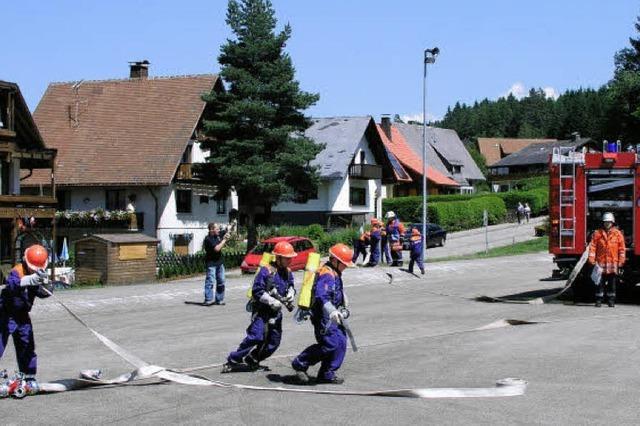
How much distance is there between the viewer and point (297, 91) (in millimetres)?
38844

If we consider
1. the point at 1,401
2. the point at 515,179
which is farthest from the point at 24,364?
the point at 515,179

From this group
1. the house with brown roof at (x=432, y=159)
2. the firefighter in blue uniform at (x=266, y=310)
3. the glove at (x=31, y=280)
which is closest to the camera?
the glove at (x=31, y=280)

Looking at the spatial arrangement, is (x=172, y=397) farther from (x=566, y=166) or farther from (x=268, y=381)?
(x=566, y=166)

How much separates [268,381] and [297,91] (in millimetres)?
29766

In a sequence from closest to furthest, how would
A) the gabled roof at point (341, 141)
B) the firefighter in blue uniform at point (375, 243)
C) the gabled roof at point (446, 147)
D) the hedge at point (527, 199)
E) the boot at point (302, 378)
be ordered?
the boot at point (302, 378) → the firefighter in blue uniform at point (375, 243) → the gabled roof at point (341, 141) → the hedge at point (527, 199) → the gabled roof at point (446, 147)

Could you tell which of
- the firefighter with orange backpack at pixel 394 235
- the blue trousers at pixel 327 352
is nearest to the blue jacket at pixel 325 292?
the blue trousers at pixel 327 352

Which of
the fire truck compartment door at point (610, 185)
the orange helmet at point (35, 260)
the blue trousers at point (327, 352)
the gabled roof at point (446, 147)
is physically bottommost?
the blue trousers at point (327, 352)

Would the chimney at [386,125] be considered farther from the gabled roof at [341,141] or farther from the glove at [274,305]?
the glove at [274,305]

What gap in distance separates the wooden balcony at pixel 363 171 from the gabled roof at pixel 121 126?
15868 millimetres

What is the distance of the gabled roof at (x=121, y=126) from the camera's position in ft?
143

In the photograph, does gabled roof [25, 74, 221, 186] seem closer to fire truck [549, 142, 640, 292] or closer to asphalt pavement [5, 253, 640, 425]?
asphalt pavement [5, 253, 640, 425]

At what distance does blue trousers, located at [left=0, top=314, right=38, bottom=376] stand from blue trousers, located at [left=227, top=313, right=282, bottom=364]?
2.40m

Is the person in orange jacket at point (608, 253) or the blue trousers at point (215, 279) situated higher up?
the person in orange jacket at point (608, 253)

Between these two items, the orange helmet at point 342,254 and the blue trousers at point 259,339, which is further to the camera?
the blue trousers at point 259,339
